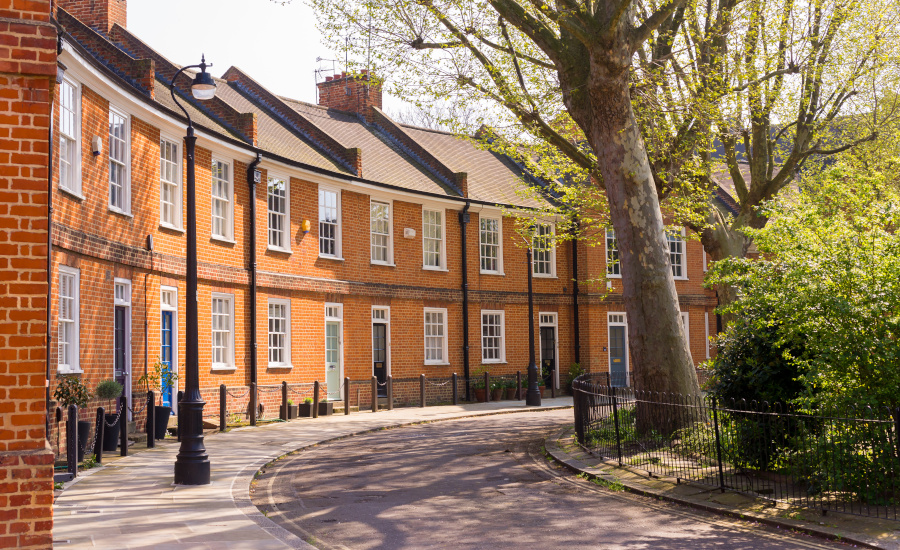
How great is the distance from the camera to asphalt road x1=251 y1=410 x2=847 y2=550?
316 inches

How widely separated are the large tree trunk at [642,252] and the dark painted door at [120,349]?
32.1 ft

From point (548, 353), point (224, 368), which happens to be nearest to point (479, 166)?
point (548, 353)

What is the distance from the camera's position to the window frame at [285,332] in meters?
22.1

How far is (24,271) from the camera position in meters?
5.79

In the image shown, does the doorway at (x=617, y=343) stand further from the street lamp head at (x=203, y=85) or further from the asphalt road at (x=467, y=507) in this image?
the street lamp head at (x=203, y=85)

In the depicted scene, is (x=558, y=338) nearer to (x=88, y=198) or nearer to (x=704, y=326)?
(x=704, y=326)

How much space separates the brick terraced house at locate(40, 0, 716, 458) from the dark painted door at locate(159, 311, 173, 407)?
63 mm

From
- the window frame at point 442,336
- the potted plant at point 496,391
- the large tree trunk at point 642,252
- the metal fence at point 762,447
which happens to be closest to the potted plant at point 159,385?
the metal fence at point 762,447

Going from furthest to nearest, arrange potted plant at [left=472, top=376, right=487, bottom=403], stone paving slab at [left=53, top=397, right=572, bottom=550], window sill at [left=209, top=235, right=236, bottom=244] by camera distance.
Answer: potted plant at [left=472, top=376, right=487, bottom=403]
window sill at [left=209, top=235, right=236, bottom=244]
stone paving slab at [left=53, top=397, right=572, bottom=550]

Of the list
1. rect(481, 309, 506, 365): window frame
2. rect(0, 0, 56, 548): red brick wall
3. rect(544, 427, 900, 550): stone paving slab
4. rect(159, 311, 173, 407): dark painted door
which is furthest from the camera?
rect(481, 309, 506, 365): window frame

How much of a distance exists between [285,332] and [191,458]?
455 inches

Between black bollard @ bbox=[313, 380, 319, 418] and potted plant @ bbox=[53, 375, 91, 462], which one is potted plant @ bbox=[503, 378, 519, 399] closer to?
black bollard @ bbox=[313, 380, 319, 418]

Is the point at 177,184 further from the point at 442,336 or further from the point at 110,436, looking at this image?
the point at 442,336

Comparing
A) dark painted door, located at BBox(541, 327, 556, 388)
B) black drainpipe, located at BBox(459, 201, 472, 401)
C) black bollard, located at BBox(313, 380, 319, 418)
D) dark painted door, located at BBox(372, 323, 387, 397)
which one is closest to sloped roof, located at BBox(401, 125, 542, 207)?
black drainpipe, located at BBox(459, 201, 472, 401)
